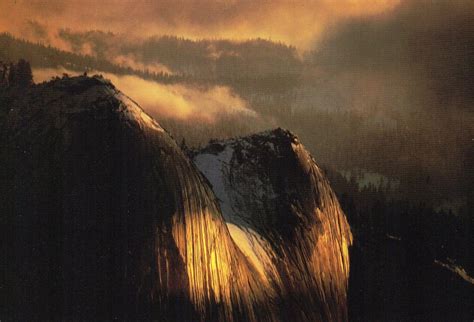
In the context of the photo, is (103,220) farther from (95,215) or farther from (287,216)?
(287,216)

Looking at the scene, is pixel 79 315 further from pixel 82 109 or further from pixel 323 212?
pixel 323 212

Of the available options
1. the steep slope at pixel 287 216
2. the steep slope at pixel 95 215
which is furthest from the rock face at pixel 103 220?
the steep slope at pixel 287 216

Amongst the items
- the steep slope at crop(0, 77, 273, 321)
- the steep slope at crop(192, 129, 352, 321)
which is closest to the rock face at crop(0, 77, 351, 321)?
the steep slope at crop(0, 77, 273, 321)

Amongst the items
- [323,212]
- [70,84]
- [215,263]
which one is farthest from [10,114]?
[323,212]

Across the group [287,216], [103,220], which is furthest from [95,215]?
[287,216]

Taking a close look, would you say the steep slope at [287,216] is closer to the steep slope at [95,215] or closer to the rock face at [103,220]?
the rock face at [103,220]
